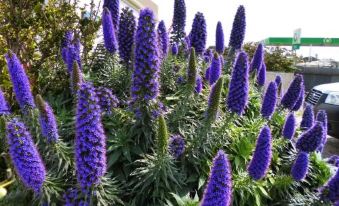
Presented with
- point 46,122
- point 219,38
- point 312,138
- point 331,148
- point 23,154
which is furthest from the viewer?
point 331,148

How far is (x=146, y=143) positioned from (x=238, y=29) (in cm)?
326

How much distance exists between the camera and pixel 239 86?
368cm

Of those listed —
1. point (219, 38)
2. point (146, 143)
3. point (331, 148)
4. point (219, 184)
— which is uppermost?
point (219, 38)

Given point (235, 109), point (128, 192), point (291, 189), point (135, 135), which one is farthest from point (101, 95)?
point (291, 189)

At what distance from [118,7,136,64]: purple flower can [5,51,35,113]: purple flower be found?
4.45ft

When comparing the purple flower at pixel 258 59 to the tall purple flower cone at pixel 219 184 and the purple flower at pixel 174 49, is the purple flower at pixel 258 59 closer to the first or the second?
the purple flower at pixel 174 49

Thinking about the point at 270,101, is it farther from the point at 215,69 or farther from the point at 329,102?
the point at 329,102

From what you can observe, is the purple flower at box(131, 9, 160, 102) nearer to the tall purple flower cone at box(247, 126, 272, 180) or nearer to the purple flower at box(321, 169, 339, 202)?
the tall purple flower cone at box(247, 126, 272, 180)

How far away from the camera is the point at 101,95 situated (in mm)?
3689

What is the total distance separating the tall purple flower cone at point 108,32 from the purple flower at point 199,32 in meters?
1.26

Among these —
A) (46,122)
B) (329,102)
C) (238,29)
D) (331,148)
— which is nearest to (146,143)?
(46,122)

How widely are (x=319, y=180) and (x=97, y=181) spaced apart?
3.08 meters

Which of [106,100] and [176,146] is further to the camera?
[106,100]

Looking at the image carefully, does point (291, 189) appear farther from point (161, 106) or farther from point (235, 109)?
point (161, 106)
